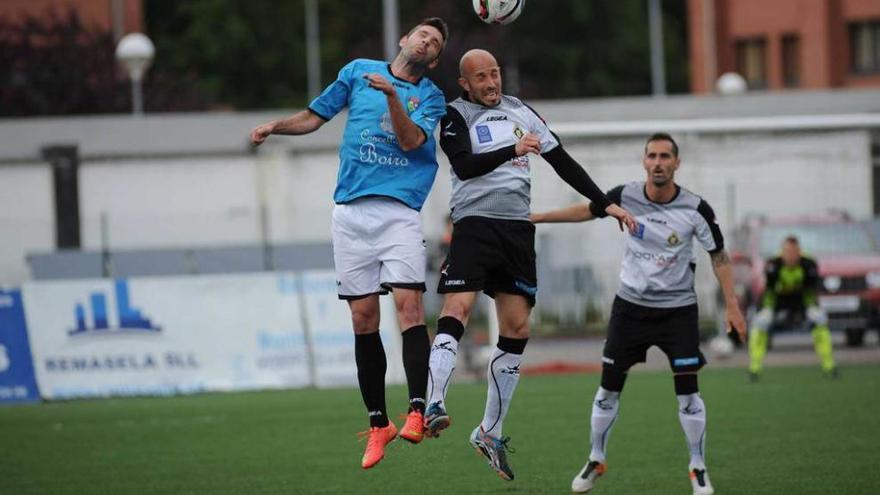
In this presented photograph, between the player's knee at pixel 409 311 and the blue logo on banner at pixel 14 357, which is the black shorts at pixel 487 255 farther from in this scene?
the blue logo on banner at pixel 14 357

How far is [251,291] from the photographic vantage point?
69.8ft

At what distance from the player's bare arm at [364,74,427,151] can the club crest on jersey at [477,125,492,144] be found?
373mm

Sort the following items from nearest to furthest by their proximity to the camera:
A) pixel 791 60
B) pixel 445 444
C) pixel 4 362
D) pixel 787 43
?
pixel 445 444, pixel 4 362, pixel 787 43, pixel 791 60

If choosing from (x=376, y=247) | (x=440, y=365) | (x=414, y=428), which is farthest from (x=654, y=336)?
(x=414, y=428)

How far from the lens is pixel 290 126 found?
32.9ft

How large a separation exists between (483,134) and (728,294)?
2.01 m

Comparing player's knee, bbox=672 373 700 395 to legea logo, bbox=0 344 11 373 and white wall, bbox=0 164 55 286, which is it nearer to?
legea logo, bbox=0 344 11 373

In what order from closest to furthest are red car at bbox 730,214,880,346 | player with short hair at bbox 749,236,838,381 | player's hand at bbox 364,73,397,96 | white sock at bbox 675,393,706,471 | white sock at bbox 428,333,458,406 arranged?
player's hand at bbox 364,73,397,96
white sock at bbox 428,333,458,406
white sock at bbox 675,393,706,471
player with short hair at bbox 749,236,838,381
red car at bbox 730,214,880,346

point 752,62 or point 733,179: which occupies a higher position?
point 752,62

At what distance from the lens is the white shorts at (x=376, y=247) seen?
10.2 meters

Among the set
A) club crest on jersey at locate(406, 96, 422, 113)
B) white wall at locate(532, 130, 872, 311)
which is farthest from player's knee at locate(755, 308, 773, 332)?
club crest on jersey at locate(406, 96, 422, 113)

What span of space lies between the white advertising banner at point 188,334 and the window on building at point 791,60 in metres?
36.5

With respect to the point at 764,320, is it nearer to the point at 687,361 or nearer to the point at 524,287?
the point at 687,361

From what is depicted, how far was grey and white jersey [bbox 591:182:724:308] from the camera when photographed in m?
11.2
